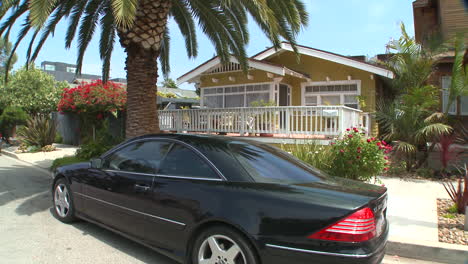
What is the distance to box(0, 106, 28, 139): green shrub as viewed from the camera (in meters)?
18.6

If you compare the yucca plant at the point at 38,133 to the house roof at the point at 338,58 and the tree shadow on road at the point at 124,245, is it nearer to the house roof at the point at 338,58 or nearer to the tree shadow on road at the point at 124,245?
the house roof at the point at 338,58

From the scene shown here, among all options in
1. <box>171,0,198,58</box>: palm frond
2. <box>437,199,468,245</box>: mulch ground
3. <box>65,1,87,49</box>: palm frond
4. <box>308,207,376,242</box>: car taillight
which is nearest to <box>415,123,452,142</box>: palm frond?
<box>437,199,468,245</box>: mulch ground

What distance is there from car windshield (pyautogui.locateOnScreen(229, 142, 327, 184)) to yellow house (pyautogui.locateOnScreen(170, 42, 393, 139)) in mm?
6488

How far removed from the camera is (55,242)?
167 inches

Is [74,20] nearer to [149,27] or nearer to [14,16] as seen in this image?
[14,16]

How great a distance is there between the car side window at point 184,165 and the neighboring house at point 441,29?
2827 mm

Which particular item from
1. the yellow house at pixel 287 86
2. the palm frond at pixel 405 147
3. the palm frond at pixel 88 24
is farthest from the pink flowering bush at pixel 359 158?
the palm frond at pixel 88 24

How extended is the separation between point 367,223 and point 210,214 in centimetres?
138

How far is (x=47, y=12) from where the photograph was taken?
18.8 ft

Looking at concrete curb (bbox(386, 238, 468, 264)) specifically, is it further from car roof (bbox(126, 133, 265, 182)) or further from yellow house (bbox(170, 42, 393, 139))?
yellow house (bbox(170, 42, 393, 139))

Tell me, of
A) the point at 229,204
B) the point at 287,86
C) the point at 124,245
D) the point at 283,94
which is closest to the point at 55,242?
the point at 124,245

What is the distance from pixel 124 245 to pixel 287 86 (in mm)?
11419

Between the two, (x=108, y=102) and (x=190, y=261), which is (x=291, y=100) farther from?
(x=190, y=261)

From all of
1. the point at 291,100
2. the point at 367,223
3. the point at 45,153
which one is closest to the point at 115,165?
the point at 367,223
